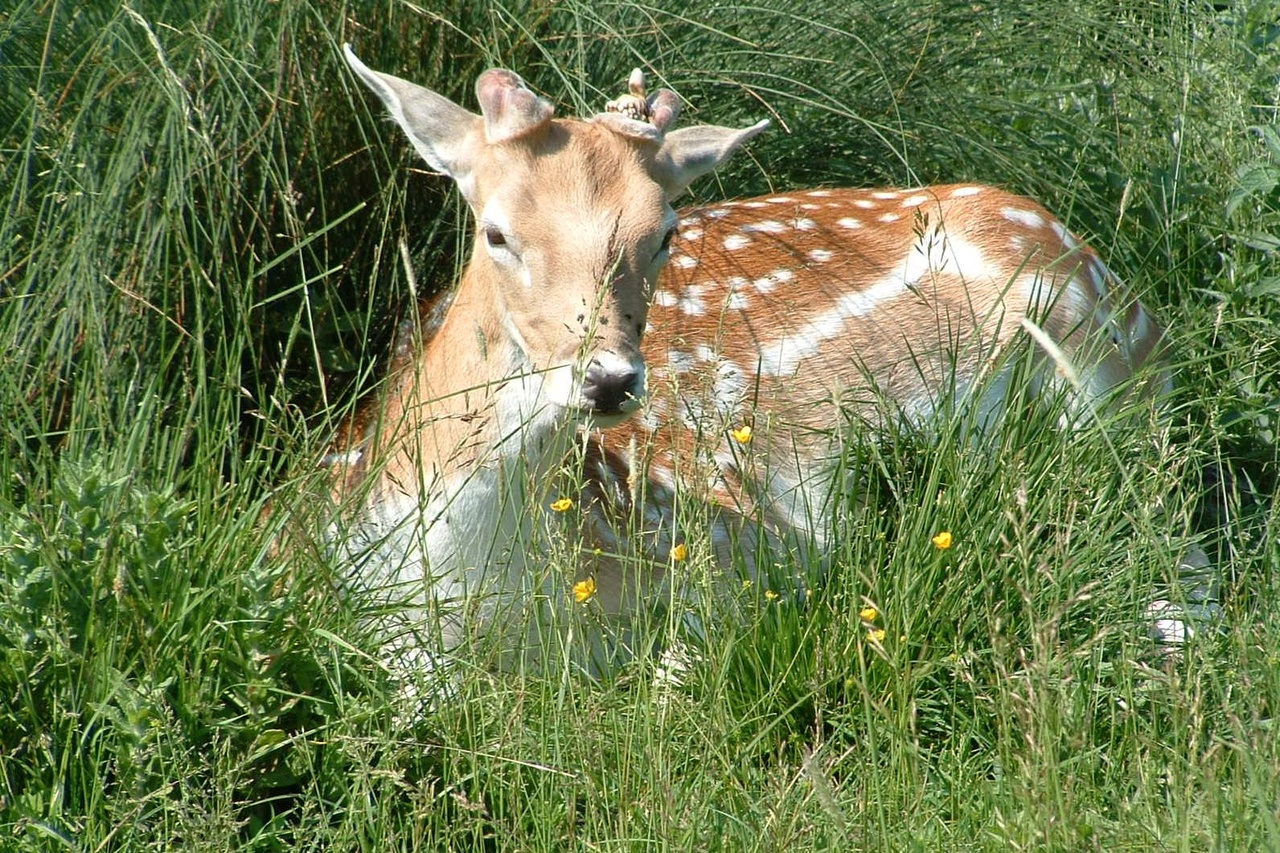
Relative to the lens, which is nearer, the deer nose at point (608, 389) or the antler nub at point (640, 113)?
the deer nose at point (608, 389)

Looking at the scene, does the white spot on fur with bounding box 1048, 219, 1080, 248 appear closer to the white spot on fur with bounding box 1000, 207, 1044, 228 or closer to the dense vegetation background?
Result: the white spot on fur with bounding box 1000, 207, 1044, 228

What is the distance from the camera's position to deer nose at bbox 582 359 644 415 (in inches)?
108

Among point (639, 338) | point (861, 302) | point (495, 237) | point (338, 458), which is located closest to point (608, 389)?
point (639, 338)

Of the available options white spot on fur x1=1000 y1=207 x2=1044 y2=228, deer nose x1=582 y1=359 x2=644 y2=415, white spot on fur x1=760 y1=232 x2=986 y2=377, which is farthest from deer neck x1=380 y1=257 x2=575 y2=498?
white spot on fur x1=1000 y1=207 x2=1044 y2=228

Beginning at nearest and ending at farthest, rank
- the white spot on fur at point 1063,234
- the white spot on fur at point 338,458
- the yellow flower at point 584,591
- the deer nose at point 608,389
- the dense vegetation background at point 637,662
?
the dense vegetation background at point 637,662 < the yellow flower at point 584,591 < the deer nose at point 608,389 < the white spot on fur at point 338,458 < the white spot on fur at point 1063,234

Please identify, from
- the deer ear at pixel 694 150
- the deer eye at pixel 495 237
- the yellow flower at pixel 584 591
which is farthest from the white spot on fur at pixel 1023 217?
the yellow flower at pixel 584 591

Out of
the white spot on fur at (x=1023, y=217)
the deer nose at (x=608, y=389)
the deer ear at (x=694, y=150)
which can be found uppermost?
the deer ear at (x=694, y=150)

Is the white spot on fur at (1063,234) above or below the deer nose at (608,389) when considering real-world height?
below

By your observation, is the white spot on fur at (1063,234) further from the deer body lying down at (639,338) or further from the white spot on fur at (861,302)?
the white spot on fur at (861,302)

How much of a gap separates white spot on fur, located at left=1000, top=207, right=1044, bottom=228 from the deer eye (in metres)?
1.57

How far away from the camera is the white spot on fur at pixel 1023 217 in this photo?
398 cm

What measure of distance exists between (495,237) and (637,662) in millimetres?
1064

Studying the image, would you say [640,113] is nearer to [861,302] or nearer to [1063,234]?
[861,302]

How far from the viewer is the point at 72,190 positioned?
3363mm
